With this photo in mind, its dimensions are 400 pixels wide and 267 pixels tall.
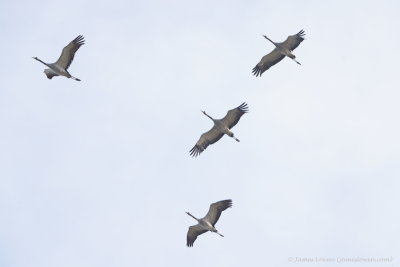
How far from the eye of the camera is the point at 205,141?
76.0 metres

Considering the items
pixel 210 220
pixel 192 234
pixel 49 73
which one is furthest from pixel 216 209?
pixel 49 73

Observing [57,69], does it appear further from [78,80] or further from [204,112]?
[204,112]

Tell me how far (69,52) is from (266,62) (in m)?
13.2

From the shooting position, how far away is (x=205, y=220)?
233ft

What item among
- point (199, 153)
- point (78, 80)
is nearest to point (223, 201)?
point (199, 153)

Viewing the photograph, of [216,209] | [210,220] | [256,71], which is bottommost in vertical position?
[210,220]

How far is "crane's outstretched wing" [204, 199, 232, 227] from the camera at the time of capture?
7012cm

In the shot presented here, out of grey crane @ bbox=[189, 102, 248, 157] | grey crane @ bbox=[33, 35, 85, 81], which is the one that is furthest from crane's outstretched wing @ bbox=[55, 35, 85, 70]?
grey crane @ bbox=[189, 102, 248, 157]

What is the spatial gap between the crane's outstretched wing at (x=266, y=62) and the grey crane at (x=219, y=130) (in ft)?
15.0

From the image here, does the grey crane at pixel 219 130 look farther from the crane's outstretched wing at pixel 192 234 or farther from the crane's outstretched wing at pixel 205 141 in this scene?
the crane's outstretched wing at pixel 192 234

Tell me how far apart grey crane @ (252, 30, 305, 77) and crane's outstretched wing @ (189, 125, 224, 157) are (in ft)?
15.8

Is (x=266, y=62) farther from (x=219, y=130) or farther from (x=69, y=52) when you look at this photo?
(x=69, y=52)

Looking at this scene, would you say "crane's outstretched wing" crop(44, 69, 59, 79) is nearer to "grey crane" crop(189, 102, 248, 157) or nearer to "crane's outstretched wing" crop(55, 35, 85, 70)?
"crane's outstretched wing" crop(55, 35, 85, 70)

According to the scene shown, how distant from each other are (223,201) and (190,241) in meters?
3.87
